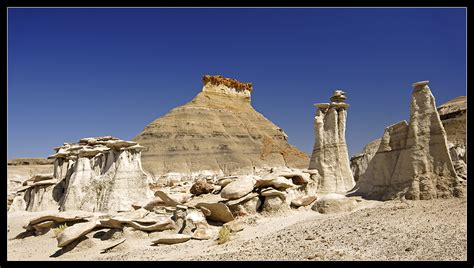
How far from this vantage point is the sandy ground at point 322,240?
21.8ft

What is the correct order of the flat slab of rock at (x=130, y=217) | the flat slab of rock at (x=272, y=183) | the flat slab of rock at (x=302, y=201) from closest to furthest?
the flat slab of rock at (x=130, y=217), the flat slab of rock at (x=272, y=183), the flat slab of rock at (x=302, y=201)

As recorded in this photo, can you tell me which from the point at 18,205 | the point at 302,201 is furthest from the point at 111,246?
the point at 18,205

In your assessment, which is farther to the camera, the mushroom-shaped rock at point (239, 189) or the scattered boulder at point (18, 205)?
the scattered boulder at point (18, 205)

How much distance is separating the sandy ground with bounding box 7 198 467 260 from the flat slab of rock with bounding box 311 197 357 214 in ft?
1.05

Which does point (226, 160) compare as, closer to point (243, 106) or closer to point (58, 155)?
point (243, 106)

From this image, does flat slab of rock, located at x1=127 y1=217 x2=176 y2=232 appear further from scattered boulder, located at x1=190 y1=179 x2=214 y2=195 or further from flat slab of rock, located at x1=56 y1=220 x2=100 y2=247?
scattered boulder, located at x1=190 y1=179 x2=214 y2=195

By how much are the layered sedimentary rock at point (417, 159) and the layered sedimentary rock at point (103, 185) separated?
9737 mm

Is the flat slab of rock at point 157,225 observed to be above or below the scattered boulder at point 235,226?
above

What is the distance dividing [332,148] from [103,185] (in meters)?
11.4

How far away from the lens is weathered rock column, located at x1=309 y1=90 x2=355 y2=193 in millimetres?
18031

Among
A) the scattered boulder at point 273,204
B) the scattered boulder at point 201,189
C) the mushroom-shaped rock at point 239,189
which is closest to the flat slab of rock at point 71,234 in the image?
the mushroom-shaped rock at point 239,189

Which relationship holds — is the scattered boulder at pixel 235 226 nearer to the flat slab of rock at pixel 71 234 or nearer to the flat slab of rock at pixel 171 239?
the flat slab of rock at pixel 171 239

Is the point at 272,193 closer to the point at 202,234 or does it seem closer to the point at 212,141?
the point at 202,234
